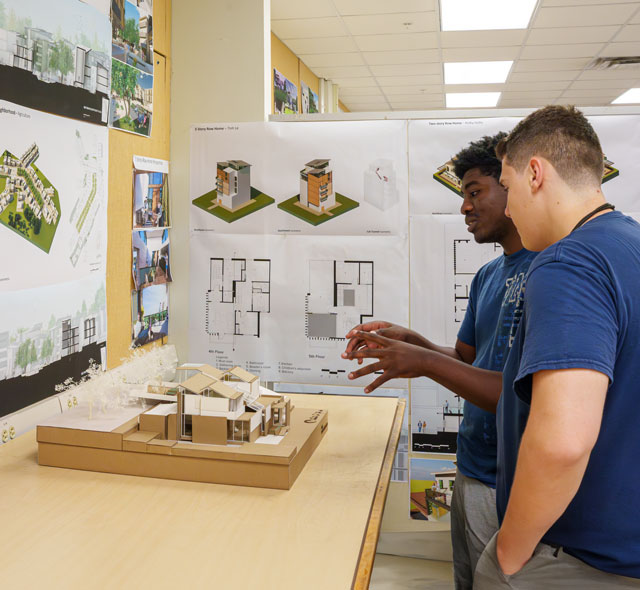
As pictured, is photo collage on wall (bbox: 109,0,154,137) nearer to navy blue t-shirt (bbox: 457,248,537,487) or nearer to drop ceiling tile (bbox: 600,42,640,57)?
navy blue t-shirt (bbox: 457,248,537,487)

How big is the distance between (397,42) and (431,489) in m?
3.58

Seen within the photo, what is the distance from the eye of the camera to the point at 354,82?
20.5 feet

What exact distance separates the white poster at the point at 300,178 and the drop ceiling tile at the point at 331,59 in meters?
2.98

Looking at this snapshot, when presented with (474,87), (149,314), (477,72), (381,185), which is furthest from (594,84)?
(149,314)

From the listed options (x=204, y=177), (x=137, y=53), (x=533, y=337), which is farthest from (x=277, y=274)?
(x=533, y=337)

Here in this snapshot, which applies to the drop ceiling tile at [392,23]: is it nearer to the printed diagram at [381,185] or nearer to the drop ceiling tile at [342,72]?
the drop ceiling tile at [342,72]

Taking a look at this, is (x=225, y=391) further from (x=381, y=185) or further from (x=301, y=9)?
(x=301, y=9)

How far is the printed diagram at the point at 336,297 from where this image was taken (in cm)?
250

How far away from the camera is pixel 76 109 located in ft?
6.22

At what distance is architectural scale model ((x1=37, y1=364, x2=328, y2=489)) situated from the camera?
1.38 meters

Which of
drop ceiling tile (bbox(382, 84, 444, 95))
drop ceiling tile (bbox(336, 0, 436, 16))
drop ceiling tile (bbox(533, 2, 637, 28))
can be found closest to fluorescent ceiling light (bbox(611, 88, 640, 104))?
drop ceiling tile (bbox(382, 84, 444, 95))

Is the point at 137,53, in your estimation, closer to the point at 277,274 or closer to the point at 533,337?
the point at 277,274

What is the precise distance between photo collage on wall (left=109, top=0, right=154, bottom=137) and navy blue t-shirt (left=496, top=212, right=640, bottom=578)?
1648 millimetres

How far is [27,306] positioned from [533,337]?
53.4 inches
